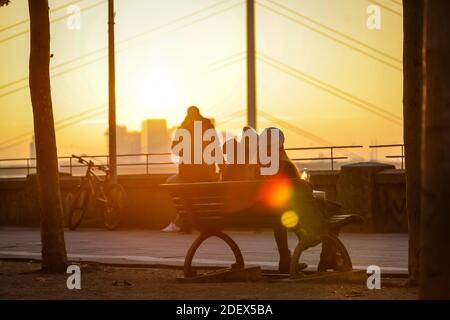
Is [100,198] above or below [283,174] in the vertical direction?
below

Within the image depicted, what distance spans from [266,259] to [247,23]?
14527mm

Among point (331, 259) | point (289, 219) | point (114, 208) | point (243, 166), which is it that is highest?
point (243, 166)

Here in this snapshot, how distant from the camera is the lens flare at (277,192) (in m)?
10.0

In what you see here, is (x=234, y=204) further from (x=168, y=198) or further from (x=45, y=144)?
(x=168, y=198)

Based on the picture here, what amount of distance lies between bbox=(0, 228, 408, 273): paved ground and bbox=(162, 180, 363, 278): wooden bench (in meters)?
1.94

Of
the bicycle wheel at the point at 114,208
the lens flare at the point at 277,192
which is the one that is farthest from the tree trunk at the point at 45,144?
the bicycle wheel at the point at 114,208

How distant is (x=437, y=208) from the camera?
6473mm

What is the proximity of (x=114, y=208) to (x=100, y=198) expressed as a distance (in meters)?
0.40

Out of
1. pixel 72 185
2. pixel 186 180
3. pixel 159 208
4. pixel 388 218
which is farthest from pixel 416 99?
pixel 72 185

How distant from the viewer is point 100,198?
24188mm

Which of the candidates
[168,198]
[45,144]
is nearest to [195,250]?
[45,144]

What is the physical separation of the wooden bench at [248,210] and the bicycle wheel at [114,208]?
13558mm

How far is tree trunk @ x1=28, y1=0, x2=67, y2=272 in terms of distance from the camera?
12398mm

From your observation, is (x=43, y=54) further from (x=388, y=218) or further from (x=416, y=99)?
(x=388, y=218)
